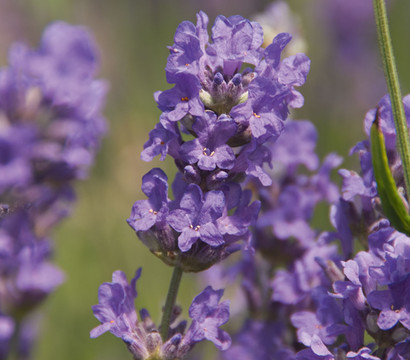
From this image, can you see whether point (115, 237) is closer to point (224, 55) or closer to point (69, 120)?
point (69, 120)

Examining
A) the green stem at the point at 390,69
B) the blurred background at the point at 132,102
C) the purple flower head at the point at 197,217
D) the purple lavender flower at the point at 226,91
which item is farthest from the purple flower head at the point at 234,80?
the blurred background at the point at 132,102

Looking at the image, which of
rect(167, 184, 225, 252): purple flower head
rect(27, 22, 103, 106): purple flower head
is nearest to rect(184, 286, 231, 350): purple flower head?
rect(167, 184, 225, 252): purple flower head

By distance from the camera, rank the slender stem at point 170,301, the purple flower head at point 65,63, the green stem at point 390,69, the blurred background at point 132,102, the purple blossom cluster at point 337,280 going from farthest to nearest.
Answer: the blurred background at point 132,102, the purple flower head at point 65,63, the slender stem at point 170,301, the purple blossom cluster at point 337,280, the green stem at point 390,69

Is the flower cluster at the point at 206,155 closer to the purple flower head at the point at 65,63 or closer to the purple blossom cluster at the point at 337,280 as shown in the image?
the purple blossom cluster at the point at 337,280

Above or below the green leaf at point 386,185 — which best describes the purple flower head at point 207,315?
below

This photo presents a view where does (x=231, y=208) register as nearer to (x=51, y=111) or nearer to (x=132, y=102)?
(x=51, y=111)

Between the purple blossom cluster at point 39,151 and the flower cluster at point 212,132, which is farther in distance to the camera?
the purple blossom cluster at point 39,151
